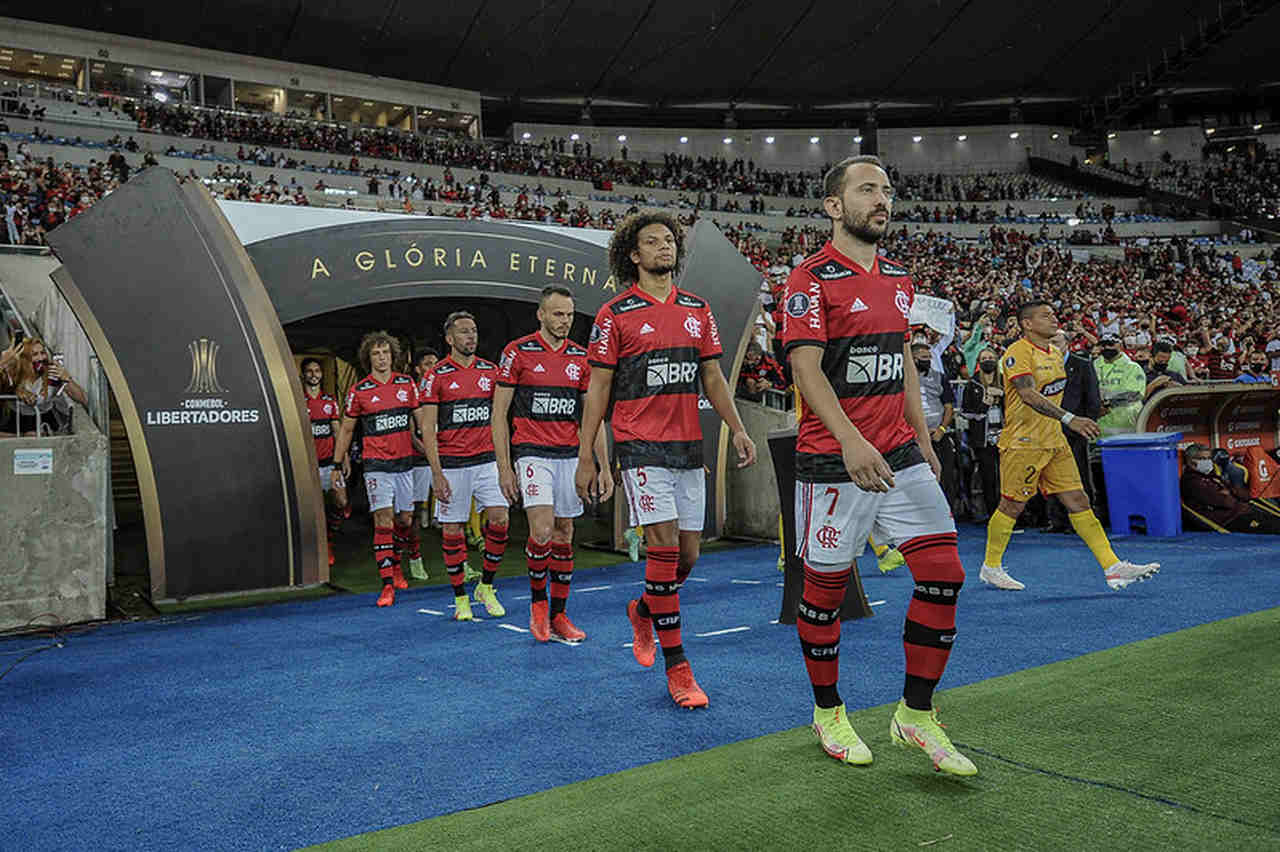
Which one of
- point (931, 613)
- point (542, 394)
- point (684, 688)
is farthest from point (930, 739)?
point (542, 394)

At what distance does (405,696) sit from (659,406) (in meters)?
1.91

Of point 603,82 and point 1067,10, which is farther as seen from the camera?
point 603,82

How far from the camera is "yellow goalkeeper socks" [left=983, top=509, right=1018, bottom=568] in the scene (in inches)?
264

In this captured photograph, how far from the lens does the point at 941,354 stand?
10.8 meters

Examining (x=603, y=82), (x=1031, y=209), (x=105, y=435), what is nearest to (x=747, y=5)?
(x=603, y=82)

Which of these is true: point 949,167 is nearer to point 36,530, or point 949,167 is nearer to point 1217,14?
point 1217,14

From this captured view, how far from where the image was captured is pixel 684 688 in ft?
13.4

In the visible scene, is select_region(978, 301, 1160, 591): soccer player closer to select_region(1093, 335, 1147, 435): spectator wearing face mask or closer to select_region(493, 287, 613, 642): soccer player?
select_region(493, 287, 613, 642): soccer player

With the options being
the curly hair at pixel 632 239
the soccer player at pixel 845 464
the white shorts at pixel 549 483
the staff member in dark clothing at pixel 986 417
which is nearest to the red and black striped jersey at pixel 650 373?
the curly hair at pixel 632 239

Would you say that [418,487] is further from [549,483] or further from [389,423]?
[549,483]

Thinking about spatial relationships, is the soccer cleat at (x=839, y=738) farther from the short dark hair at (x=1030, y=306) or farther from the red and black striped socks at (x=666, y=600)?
the short dark hair at (x=1030, y=306)

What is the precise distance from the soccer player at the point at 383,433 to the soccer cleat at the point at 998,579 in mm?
4674

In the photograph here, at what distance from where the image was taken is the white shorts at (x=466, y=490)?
666 cm

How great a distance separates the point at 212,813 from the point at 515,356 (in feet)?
10.6
